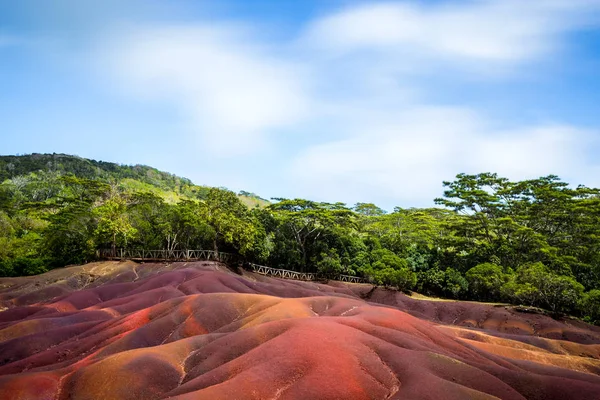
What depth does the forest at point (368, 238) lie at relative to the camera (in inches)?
2347

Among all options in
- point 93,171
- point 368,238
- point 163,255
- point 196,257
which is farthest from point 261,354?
point 93,171

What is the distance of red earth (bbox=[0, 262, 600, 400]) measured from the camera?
19.6m

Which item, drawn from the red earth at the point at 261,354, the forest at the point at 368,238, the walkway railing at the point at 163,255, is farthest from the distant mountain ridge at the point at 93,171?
the red earth at the point at 261,354

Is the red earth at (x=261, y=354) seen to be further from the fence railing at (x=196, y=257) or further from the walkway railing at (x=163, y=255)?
the fence railing at (x=196, y=257)

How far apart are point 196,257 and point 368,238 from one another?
30.2m

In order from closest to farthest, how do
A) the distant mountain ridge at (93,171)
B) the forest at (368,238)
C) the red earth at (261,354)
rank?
1. the red earth at (261,354)
2. the forest at (368,238)
3. the distant mountain ridge at (93,171)

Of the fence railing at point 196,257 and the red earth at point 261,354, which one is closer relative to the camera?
the red earth at point 261,354

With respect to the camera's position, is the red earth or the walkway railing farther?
the walkway railing

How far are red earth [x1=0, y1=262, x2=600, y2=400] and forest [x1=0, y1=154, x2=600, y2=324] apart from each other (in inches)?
616

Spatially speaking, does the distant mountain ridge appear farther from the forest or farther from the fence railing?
the fence railing

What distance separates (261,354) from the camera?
21656mm

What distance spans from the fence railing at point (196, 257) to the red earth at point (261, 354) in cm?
1558

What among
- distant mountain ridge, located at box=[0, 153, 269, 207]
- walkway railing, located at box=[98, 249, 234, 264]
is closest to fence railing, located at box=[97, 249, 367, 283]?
walkway railing, located at box=[98, 249, 234, 264]

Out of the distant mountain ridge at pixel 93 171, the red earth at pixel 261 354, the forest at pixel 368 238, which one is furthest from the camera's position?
the distant mountain ridge at pixel 93 171
